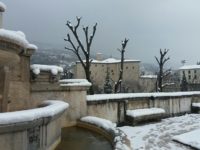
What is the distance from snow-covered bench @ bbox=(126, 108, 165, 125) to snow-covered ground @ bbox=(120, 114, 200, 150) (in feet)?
1.25

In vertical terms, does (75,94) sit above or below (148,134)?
above

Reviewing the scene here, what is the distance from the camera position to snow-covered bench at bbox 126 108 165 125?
14.6 meters

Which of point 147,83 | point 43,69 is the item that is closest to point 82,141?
point 43,69

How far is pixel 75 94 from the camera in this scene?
13055 millimetres

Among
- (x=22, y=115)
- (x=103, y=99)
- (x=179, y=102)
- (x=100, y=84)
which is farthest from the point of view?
(x=100, y=84)

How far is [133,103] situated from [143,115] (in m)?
0.93

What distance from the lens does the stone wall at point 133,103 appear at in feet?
45.3

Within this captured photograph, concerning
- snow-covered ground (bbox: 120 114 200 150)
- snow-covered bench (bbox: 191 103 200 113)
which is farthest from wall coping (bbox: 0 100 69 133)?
snow-covered bench (bbox: 191 103 200 113)

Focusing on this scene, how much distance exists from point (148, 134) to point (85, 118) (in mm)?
2451

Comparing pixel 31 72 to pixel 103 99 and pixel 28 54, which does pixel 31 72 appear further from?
pixel 103 99

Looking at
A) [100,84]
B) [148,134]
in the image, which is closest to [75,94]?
[148,134]

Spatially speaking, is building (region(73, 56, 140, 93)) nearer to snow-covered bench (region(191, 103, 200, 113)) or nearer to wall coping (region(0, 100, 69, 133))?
snow-covered bench (region(191, 103, 200, 113))

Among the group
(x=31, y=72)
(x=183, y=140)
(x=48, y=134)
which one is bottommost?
(x=183, y=140)

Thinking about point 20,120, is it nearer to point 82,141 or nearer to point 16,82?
point 82,141
